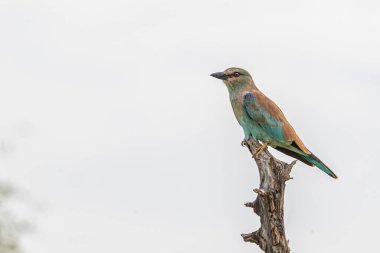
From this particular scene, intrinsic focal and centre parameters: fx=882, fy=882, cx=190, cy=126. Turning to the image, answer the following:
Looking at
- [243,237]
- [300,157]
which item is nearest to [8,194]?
[243,237]

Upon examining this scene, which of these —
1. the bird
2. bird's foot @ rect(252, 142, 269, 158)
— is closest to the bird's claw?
bird's foot @ rect(252, 142, 269, 158)

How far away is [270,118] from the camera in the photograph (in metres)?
9.70

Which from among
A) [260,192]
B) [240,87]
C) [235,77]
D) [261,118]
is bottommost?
[260,192]

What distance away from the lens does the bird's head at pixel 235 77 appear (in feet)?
33.2

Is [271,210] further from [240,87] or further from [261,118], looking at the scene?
[240,87]

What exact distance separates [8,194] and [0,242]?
1123 mm

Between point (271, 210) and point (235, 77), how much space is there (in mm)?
2977

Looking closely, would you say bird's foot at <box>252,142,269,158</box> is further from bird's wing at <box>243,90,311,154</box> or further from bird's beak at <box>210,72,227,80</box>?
bird's beak at <box>210,72,227,80</box>

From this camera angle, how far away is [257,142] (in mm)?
9375

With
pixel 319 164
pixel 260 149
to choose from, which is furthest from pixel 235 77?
pixel 260 149

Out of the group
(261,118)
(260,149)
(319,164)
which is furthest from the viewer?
(261,118)

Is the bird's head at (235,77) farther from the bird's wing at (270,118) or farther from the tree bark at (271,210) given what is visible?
the tree bark at (271,210)

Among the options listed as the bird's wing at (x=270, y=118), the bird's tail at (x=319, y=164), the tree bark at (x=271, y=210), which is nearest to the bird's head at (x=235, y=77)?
the bird's wing at (x=270, y=118)

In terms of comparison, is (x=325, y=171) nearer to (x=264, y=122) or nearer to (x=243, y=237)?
(x=264, y=122)
